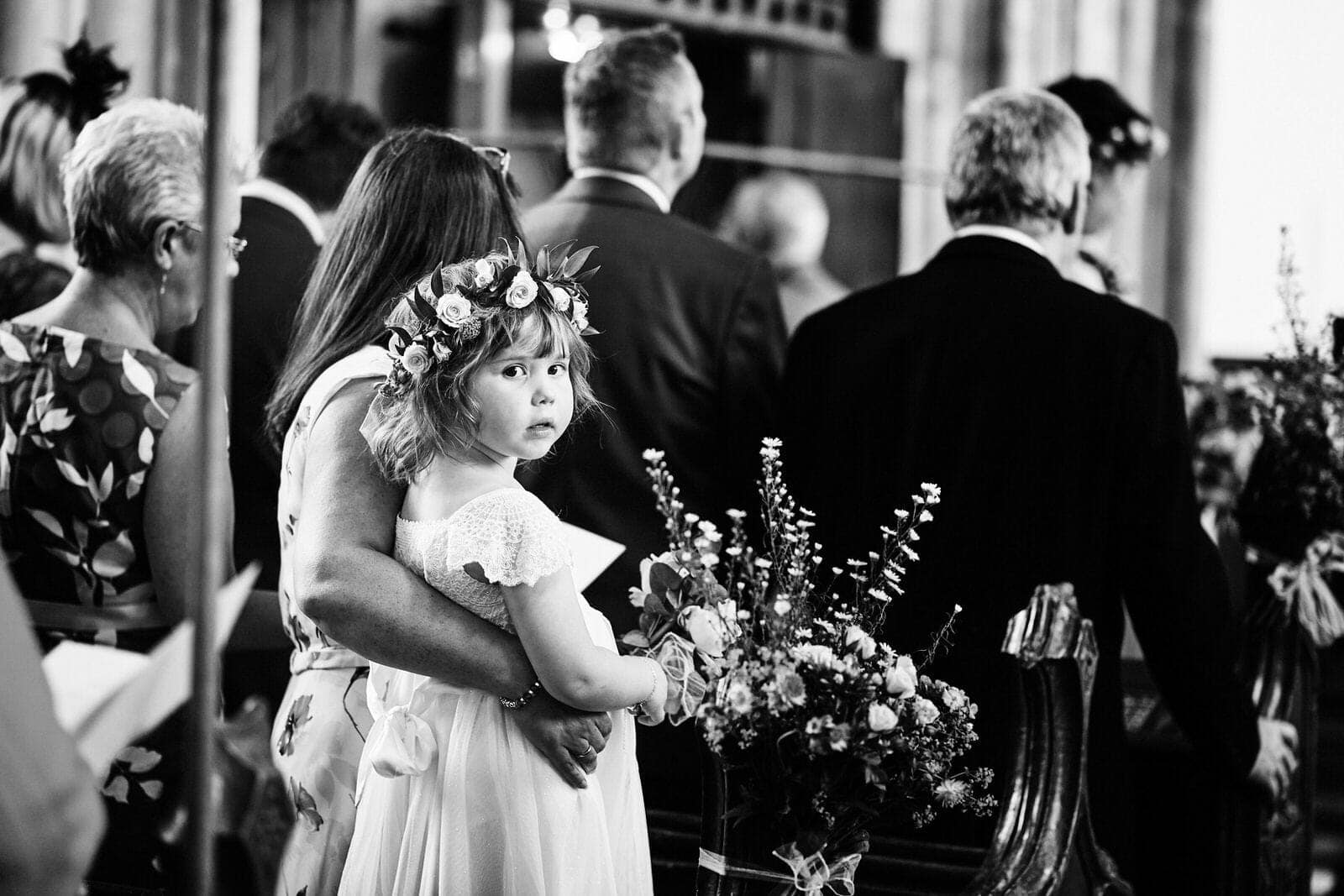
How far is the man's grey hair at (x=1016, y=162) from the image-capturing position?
10.4ft

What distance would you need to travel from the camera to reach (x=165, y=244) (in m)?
2.59

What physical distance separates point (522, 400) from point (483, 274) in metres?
0.17

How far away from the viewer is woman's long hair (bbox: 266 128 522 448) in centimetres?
241

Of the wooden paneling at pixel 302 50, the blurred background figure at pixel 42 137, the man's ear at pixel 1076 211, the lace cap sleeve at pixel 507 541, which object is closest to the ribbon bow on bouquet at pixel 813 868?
the lace cap sleeve at pixel 507 541

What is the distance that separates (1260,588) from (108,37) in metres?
3.62

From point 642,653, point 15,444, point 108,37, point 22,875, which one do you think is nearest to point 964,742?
point 642,653

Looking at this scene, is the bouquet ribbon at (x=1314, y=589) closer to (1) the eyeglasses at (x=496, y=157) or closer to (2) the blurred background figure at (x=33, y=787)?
(1) the eyeglasses at (x=496, y=157)

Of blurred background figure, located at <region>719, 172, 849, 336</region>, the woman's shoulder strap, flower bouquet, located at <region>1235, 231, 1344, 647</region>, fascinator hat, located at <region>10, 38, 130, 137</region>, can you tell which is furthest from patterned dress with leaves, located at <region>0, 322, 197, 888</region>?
blurred background figure, located at <region>719, 172, 849, 336</region>

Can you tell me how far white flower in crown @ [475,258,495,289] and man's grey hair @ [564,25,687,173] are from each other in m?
1.43

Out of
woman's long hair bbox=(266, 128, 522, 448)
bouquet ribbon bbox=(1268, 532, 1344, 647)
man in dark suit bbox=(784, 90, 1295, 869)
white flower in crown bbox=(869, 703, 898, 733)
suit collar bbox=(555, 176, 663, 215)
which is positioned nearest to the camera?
white flower in crown bbox=(869, 703, 898, 733)

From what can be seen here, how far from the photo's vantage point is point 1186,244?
841 cm

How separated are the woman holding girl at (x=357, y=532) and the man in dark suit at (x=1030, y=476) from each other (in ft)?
3.14

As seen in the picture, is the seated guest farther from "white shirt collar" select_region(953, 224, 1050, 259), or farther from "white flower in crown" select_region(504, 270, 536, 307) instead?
"white shirt collar" select_region(953, 224, 1050, 259)

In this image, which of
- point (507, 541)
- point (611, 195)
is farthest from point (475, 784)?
point (611, 195)
